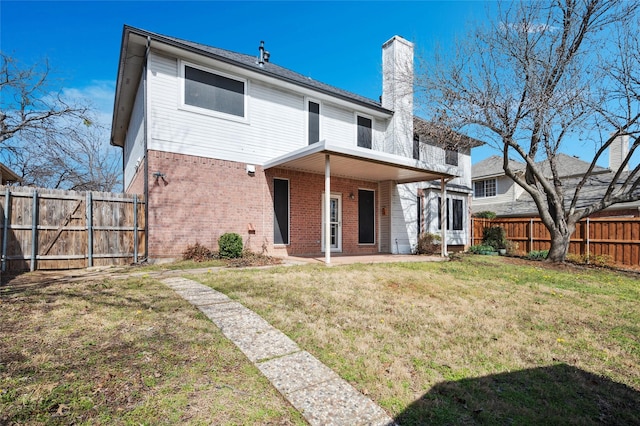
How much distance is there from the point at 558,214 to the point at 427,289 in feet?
26.7

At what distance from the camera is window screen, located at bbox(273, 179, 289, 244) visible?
10484mm

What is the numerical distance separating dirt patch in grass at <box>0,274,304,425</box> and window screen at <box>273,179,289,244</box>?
635cm

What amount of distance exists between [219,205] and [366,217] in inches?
241

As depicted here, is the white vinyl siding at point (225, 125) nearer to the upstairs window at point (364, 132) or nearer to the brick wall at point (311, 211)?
the brick wall at point (311, 211)

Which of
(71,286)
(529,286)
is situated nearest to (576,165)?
(529,286)

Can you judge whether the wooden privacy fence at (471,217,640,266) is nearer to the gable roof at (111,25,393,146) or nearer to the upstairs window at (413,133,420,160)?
the upstairs window at (413,133,420,160)

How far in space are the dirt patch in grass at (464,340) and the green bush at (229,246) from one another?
7.20ft

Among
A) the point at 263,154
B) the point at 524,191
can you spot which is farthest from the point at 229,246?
the point at 524,191

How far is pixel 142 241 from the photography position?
343 inches

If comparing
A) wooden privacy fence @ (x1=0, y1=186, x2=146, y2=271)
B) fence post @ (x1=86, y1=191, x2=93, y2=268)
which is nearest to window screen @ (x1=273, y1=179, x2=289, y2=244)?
wooden privacy fence @ (x1=0, y1=186, x2=146, y2=271)

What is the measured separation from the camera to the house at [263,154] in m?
8.59

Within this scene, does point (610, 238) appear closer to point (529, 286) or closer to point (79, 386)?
point (529, 286)

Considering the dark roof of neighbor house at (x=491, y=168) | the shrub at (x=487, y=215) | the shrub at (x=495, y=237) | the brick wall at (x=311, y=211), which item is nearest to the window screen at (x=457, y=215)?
the shrub at (x=495, y=237)

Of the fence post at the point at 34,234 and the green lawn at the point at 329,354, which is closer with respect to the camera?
the green lawn at the point at 329,354
